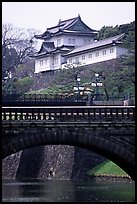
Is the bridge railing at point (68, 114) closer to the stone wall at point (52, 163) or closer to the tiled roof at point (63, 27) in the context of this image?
the stone wall at point (52, 163)

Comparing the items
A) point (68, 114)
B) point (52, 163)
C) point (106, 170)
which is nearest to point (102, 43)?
point (52, 163)

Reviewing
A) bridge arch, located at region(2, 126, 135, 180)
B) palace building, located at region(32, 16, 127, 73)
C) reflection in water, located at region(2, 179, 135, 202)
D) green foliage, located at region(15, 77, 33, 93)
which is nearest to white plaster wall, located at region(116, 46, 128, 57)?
palace building, located at region(32, 16, 127, 73)

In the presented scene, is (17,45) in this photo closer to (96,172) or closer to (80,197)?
(96,172)

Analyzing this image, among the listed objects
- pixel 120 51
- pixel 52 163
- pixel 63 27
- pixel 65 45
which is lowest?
pixel 52 163

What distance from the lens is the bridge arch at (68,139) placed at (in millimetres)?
29438

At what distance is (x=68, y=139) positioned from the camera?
2988cm

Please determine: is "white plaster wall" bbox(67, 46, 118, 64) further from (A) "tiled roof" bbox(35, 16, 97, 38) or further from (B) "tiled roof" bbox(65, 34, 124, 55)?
(A) "tiled roof" bbox(35, 16, 97, 38)

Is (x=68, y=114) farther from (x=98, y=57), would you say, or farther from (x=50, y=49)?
(x=50, y=49)

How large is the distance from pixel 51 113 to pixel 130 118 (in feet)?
12.0

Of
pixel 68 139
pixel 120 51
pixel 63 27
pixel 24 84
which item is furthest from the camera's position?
pixel 63 27

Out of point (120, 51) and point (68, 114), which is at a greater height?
point (120, 51)

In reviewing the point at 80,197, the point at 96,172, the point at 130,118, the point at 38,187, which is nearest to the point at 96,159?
the point at 96,172

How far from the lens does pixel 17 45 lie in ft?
333

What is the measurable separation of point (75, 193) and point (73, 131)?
11806 mm
